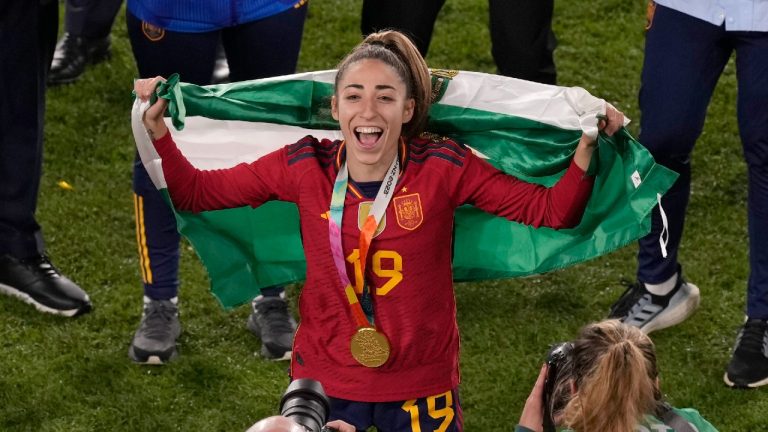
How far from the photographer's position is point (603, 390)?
3371mm

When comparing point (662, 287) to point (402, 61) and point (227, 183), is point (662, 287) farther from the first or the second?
point (227, 183)

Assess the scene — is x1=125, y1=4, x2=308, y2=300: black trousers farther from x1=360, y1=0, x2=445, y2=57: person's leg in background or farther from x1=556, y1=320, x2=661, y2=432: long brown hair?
x1=556, y1=320, x2=661, y2=432: long brown hair

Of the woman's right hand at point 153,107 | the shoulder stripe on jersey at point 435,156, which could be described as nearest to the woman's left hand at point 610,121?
the shoulder stripe on jersey at point 435,156

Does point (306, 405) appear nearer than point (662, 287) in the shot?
Yes

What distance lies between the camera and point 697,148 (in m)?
6.63

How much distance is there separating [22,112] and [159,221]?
83 cm

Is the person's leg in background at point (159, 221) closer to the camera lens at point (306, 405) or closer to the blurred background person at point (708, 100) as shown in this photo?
the blurred background person at point (708, 100)

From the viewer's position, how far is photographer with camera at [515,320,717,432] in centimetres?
338

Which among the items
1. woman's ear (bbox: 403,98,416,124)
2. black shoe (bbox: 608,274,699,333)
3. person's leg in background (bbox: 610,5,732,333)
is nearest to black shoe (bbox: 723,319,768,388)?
black shoe (bbox: 608,274,699,333)

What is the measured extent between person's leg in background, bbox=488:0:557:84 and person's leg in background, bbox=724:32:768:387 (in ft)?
2.65

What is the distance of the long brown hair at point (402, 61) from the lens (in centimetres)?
388

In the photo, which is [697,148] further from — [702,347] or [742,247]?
[702,347]

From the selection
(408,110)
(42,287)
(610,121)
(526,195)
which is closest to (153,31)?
(408,110)

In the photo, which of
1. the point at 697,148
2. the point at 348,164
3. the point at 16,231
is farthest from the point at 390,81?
the point at 697,148
